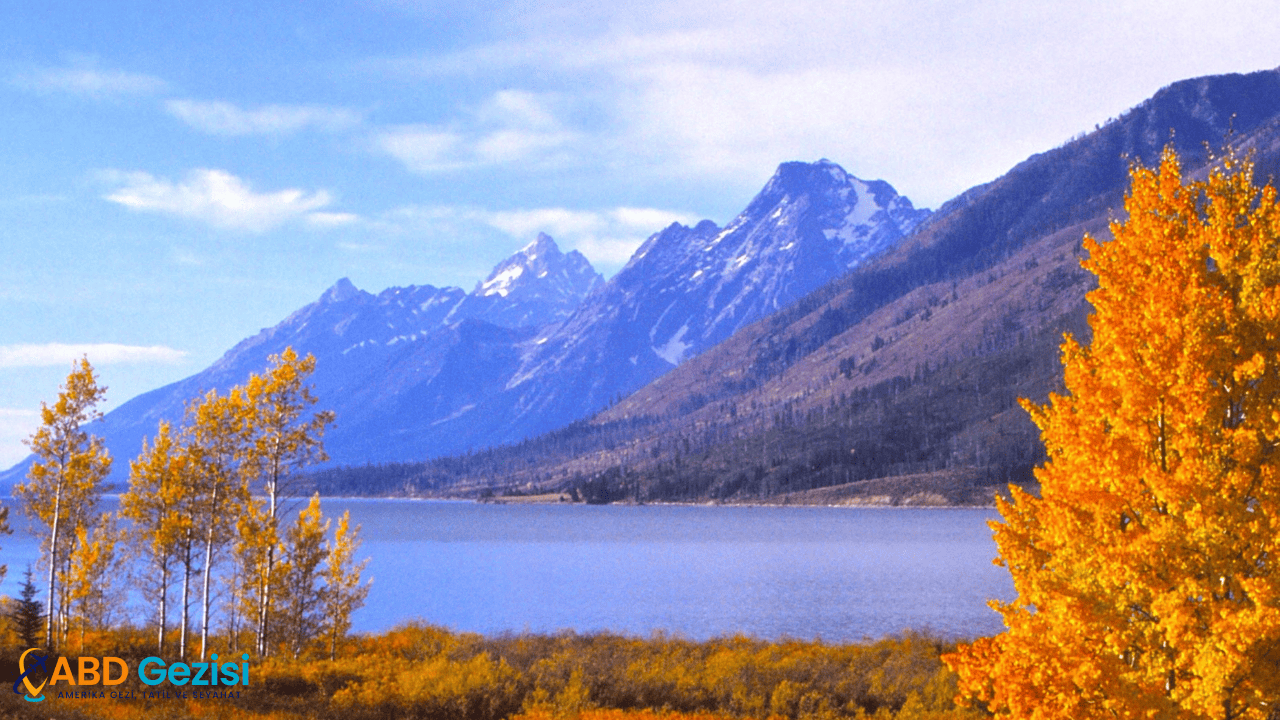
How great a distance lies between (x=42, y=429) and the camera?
45.0 m

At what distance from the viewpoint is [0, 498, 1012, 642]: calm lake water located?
2857 inches

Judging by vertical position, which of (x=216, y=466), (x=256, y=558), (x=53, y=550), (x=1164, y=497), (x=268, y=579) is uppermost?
(x=216, y=466)

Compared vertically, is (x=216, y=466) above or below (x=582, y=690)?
above

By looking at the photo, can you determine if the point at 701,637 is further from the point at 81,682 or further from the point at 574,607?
the point at 81,682

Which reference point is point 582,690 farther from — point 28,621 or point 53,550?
point 53,550

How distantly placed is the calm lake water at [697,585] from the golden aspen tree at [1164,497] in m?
49.8

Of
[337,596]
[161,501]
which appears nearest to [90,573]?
[161,501]

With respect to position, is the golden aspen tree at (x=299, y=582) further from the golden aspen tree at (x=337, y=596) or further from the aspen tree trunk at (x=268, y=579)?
the golden aspen tree at (x=337, y=596)

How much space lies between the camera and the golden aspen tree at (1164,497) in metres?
13.4

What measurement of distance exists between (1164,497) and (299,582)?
115 feet

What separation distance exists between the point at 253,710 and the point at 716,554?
11574 centimetres

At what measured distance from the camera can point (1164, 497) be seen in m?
13.6

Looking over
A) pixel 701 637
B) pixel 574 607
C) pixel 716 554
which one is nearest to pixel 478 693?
pixel 701 637

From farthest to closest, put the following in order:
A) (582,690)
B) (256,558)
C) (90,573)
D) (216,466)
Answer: (90,573)
(216,466)
(256,558)
(582,690)
